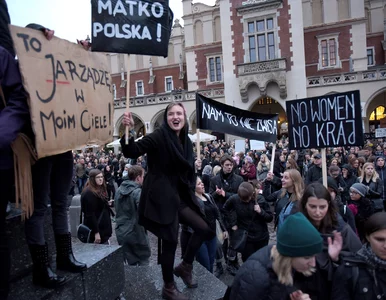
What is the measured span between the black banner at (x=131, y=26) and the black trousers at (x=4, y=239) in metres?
1.15

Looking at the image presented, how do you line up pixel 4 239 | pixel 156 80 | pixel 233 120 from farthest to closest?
1. pixel 156 80
2. pixel 233 120
3. pixel 4 239

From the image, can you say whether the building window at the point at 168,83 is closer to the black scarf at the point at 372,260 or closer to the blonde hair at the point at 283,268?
the black scarf at the point at 372,260

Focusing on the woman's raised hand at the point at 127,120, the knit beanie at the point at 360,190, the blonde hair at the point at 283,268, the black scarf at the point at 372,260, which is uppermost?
the woman's raised hand at the point at 127,120

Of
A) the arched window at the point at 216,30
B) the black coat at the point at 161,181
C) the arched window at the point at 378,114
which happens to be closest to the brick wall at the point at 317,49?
→ the arched window at the point at 378,114

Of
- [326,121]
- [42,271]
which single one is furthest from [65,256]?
[326,121]

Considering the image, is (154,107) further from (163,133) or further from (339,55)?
(163,133)

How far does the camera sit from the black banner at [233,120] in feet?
16.3

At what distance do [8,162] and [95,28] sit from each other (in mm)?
1280

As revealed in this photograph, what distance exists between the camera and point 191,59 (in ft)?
102

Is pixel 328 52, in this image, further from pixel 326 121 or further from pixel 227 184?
pixel 326 121

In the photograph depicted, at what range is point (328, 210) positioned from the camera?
2.62 m

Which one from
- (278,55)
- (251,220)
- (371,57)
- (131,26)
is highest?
(371,57)

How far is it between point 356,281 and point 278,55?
2476cm

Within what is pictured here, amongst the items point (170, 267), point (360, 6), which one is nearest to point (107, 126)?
point (170, 267)
